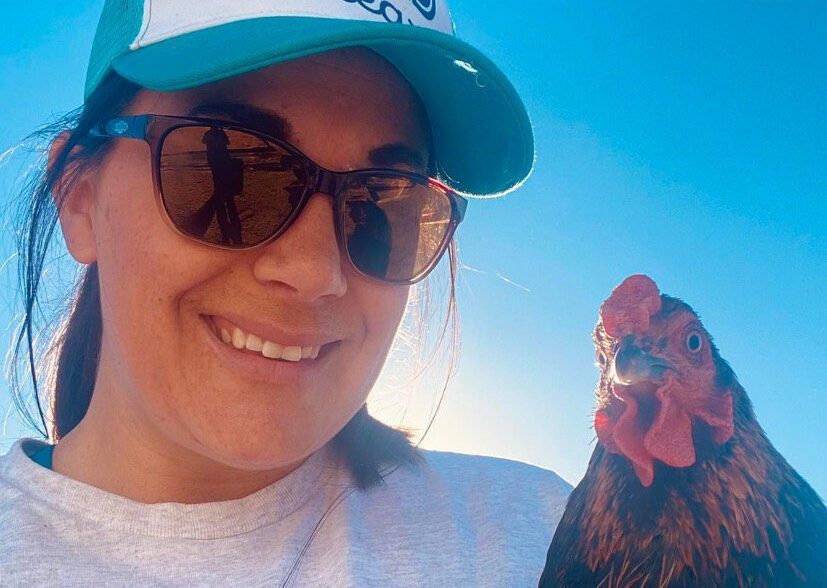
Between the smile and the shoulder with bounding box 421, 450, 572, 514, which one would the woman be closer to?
the smile

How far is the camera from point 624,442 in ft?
5.19

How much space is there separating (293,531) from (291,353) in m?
0.51

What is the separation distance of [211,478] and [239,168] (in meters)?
0.79

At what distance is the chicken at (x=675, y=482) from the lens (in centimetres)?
139

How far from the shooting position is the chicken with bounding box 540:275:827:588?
4.55 feet

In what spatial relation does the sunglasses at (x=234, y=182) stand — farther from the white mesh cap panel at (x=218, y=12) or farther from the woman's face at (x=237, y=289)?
the white mesh cap panel at (x=218, y=12)

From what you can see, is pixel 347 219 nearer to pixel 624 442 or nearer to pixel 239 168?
pixel 239 168

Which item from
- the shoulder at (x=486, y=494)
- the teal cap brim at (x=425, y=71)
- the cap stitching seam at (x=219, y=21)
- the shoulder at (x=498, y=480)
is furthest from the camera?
the shoulder at (x=498, y=480)

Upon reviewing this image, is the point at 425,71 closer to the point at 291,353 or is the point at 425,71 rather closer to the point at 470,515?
the point at 291,353

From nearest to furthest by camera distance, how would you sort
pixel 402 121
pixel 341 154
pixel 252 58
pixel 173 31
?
pixel 252 58 → pixel 173 31 → pixel 341 154 → pixel 402 121

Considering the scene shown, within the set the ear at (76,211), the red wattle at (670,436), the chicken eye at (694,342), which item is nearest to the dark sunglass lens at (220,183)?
the ear at (76,211)

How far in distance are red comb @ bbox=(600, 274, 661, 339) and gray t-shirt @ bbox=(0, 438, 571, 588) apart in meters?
0.63

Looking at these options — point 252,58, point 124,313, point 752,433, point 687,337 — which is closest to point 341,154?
point 252,58

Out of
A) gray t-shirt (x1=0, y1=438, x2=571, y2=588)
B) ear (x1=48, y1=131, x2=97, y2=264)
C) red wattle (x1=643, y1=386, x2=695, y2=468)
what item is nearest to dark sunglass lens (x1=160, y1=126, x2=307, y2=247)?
ear (x1=48, y1=131, x2=97, y2=264)
